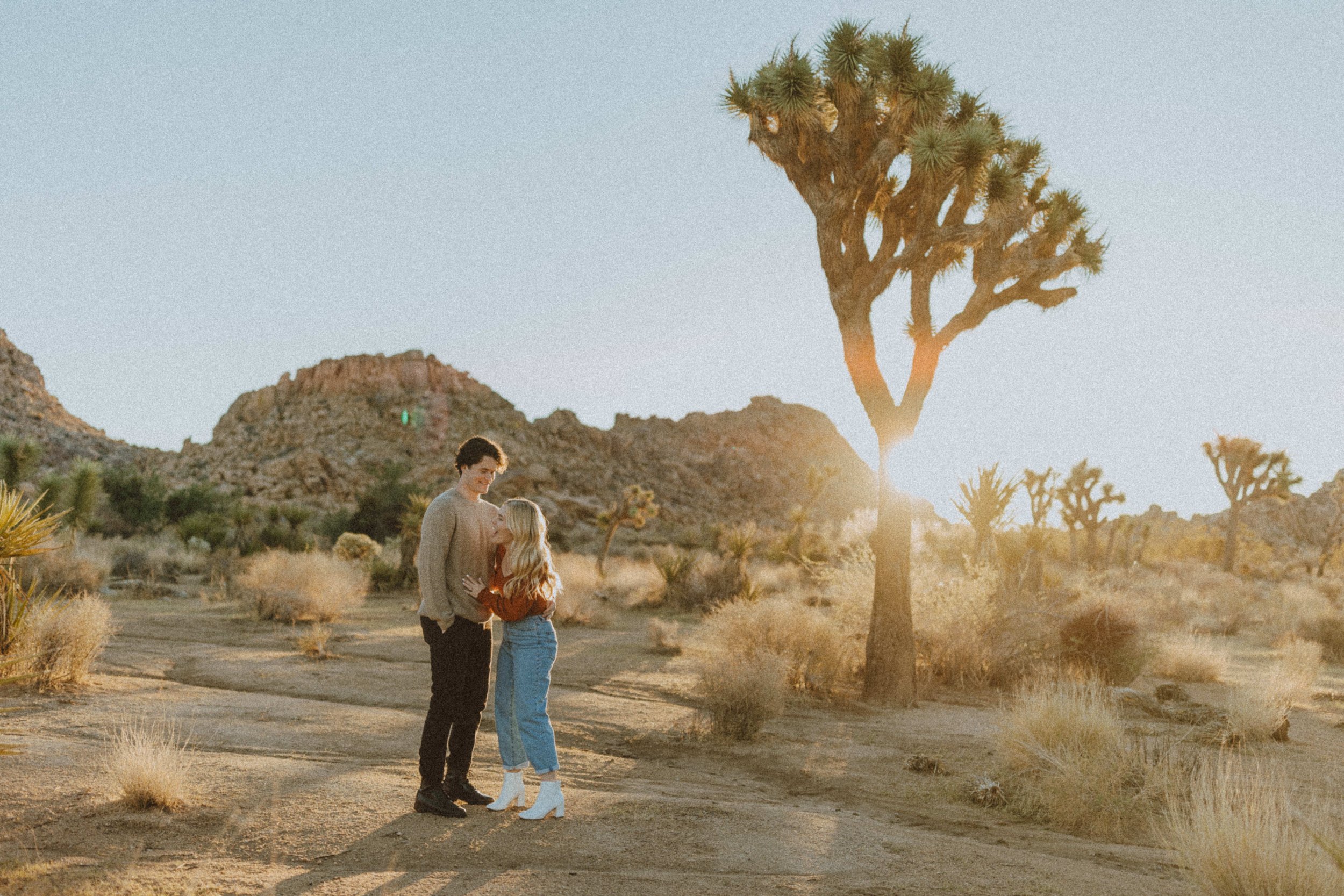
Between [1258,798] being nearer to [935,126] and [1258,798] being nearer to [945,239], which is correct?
[945,239]

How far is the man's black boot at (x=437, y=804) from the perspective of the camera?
16.3 feet

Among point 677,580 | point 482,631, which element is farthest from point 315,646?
point 677,580

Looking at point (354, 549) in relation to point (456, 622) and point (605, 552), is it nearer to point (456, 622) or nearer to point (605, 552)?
point (605, 552)

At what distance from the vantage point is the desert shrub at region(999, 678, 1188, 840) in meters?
5.97

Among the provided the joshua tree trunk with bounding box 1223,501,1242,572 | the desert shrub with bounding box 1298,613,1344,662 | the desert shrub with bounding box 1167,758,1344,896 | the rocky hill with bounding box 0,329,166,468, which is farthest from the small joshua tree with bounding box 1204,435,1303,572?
the rocky hill with bounding box 0,329,166,468

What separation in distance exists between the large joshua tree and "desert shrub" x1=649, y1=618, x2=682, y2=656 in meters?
3.80

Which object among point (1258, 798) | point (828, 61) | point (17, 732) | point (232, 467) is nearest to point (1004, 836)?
point (1258, 798)

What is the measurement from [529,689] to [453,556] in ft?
2.86

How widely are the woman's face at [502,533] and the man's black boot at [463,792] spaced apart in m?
1.40

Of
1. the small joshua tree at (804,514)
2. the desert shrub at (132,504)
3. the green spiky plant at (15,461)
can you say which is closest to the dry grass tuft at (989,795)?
the small joshua tree at (804,514)

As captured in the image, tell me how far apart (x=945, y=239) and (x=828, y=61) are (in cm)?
271

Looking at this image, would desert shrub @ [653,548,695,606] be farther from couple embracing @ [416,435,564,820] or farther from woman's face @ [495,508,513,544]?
woman's face @ [495,508,513,544]

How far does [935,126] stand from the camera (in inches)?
417

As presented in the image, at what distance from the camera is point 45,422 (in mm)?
45562
